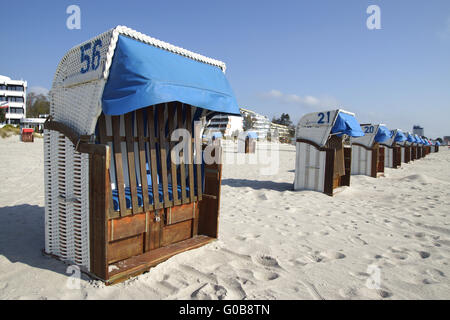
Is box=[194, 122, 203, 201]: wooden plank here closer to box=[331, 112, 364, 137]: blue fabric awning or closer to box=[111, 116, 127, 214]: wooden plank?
box=[111, 116, 127, 214]: wooden plank

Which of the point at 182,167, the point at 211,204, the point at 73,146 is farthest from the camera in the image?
the point at 211,204

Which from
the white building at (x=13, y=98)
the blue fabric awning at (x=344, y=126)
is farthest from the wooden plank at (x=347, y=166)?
the white building at (x=13, y=98)

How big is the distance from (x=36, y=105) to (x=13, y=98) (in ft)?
20.4

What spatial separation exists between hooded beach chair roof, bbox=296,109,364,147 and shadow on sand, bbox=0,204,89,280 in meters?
7.08

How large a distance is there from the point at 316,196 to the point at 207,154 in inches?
187

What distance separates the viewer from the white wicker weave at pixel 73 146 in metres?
2.88

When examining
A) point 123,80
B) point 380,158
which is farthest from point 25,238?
point 380,158

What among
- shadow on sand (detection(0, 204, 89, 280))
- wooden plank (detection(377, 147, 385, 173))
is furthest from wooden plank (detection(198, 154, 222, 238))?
wooden plank (detection(377, 147, 385, 173))

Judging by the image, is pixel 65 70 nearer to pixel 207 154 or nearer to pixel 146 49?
pixel 146 49

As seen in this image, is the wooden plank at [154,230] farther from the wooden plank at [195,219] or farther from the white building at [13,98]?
the white building at [13,98]

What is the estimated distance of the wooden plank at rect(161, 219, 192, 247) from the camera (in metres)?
3.80

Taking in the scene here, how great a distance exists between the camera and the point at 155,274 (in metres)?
3.11

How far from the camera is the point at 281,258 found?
3.64 meters

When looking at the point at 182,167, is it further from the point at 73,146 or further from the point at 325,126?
the point at 325,126
